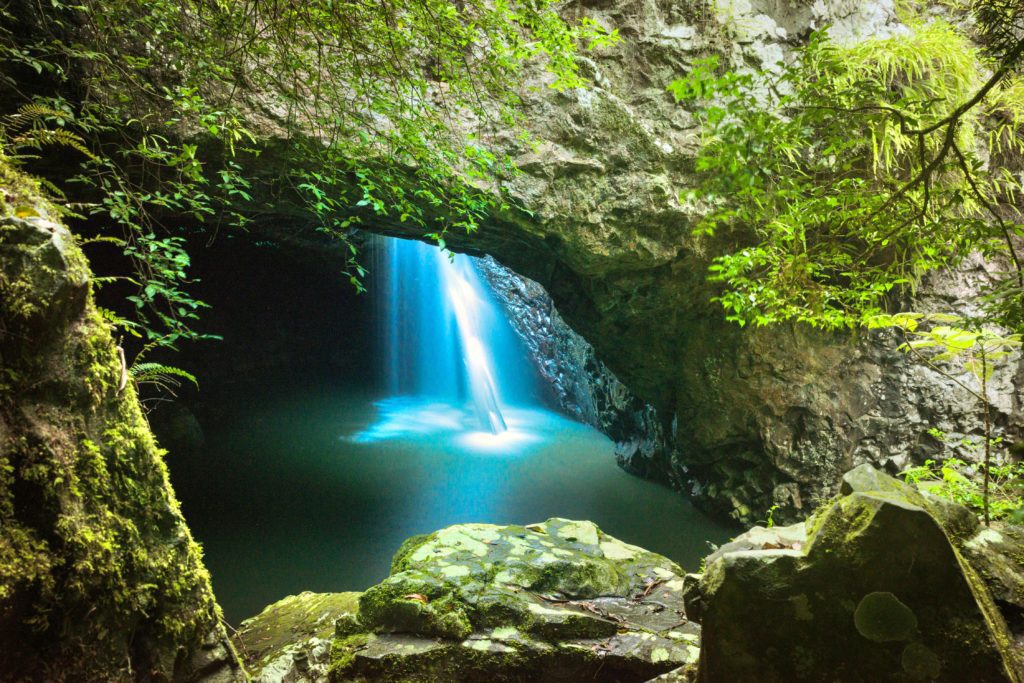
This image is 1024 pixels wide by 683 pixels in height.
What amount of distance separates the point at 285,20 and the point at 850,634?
378 cm

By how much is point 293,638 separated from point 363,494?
3.97m

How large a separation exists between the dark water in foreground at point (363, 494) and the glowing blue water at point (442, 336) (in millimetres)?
3754

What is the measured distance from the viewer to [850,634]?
1456 mm

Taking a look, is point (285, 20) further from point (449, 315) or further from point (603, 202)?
point (449, 315)

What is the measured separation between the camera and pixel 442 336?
1631cm

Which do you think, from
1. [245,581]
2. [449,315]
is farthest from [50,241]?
[449,315]

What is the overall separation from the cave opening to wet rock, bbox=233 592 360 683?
49.0 inches

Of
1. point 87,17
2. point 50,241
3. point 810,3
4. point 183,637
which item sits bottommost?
point 183,637

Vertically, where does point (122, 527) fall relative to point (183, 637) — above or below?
above

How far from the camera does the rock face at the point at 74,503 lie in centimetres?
135

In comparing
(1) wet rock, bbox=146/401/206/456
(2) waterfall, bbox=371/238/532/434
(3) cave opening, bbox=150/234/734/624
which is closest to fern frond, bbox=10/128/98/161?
(3) cave opening, bbox=150/234/734/624

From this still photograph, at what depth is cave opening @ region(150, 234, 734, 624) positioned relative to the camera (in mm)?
5578

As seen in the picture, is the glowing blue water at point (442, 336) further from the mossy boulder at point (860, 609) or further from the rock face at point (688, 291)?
the mossy boulder at point (860, 609)

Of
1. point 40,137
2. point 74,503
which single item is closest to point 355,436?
point 40,137
